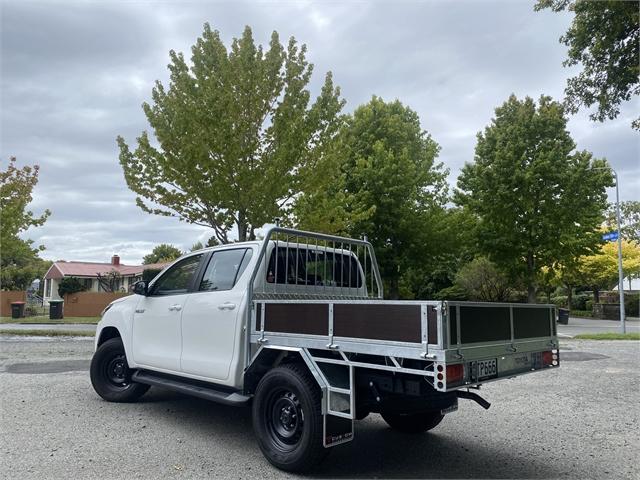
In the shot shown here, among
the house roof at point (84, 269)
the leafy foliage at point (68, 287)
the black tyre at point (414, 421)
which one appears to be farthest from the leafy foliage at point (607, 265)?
the house roof at point (84, 269)

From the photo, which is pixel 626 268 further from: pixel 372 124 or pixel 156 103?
pixel 156 103

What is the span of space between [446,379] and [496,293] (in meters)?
28.3

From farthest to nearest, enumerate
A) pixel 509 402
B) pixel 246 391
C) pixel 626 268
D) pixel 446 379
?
pixel 626 268, pixel 509 402, pixel 246 391, pixel 446 379

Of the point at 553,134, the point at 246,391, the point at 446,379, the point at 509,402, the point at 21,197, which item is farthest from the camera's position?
the point at 553,134

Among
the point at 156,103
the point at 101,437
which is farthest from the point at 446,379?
the point at 156,103

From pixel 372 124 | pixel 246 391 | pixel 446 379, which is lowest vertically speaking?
pixel 246 391

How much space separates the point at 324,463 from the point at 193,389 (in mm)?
1681

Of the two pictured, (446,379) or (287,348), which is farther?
(287,348)

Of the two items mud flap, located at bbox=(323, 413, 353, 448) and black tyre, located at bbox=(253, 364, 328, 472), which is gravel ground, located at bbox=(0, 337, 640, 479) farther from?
mud flap, located at bbox=(323, 413, 353, 448)

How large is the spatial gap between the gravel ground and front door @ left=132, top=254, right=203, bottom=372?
72cm

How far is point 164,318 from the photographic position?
6.17 meters

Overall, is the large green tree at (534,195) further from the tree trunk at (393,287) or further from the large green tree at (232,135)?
the large green tree at (232,135)

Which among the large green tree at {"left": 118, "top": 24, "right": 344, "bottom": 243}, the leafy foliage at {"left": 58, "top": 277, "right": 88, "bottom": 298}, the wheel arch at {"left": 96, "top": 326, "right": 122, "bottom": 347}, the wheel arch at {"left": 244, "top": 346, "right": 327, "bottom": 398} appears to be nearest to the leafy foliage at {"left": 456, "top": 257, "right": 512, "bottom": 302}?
the large green tree at {"left": 118, "top": 24, "right": 344, "bottom": 243}

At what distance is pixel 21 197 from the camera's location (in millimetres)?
21375
